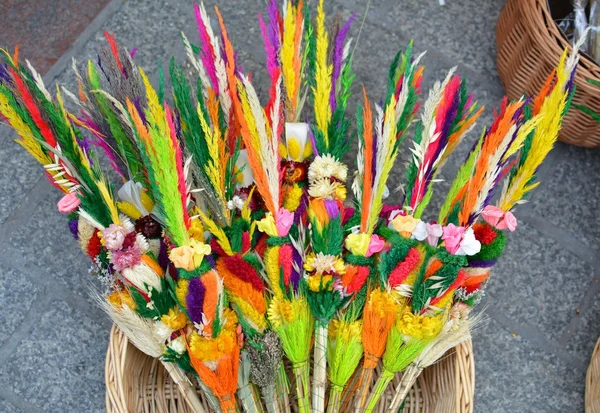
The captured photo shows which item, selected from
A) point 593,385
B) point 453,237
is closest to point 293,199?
point 453,237

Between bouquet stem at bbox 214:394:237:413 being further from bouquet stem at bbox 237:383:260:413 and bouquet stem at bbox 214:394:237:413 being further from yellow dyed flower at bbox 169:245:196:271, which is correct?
yellow dyed flower at bbox 169:245:196:271

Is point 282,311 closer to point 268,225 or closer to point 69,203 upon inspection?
point 268,225

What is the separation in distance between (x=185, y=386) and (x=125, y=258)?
300 mm

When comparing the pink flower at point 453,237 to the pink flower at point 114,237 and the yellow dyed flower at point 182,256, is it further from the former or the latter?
the pink flower at point 114,237

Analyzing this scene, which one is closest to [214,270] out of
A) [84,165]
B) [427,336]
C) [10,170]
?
[84,165]

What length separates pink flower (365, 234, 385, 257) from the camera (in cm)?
104

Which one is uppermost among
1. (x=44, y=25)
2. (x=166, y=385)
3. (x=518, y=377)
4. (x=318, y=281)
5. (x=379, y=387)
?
(x=44, y=25)

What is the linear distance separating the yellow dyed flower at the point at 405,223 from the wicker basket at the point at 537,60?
0.50 meters

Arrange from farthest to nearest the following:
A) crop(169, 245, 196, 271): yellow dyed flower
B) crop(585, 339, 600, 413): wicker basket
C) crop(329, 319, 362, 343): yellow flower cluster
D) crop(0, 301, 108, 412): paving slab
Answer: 1. crop(0, 301, 108, 412): paving slab
2. crop(585, 339, 600, 413): wicker basket
3. crop(329, 319, 362, 343): yellow flower cluster
4. crop(169, 245, 196, 271): yellow dyed flower

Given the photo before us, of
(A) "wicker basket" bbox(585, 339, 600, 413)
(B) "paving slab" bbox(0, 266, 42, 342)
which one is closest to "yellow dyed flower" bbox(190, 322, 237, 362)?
(B) "paving slab" bbox(0, 266, 42, 342)

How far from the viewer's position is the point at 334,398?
1.12m

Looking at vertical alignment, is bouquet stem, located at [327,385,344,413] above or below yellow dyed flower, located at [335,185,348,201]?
below

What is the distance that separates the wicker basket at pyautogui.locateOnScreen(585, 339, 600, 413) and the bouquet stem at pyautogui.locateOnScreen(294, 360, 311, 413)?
677 millimetres

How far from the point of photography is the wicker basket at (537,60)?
1.19 metres
